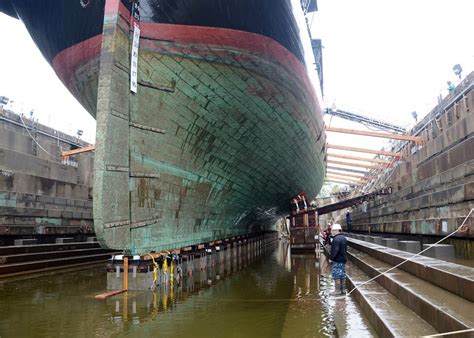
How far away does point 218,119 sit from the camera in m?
8.03

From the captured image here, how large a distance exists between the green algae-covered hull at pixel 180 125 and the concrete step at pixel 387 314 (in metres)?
3.63

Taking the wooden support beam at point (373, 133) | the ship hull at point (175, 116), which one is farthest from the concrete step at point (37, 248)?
the wooden support beam at point (373, 133)

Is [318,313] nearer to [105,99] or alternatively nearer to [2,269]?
[105,99]

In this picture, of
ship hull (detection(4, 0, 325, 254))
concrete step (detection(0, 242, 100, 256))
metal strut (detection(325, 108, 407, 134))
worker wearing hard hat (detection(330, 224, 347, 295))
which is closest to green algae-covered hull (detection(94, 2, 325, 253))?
ship hull (detection(4, 0, 325, 254))

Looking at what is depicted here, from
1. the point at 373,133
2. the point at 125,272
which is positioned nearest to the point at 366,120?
the point at 373,133

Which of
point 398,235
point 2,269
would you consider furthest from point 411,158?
point 2,269

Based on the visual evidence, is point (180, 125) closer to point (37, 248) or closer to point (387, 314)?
point (387, 314)

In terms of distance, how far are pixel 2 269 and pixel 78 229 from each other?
494 cm

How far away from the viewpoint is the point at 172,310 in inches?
221

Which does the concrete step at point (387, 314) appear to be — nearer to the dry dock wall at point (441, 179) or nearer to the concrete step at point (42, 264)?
the dry dock wall at point (441, 179)

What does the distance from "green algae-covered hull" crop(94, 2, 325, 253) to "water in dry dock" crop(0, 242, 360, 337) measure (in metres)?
1.03

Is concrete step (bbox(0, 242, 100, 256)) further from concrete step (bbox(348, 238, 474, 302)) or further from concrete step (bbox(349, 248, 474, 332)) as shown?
concrete step (bbox(348, 238, 474, 302))

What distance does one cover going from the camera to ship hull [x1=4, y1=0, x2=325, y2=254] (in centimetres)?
632

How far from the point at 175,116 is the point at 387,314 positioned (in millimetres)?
4813
